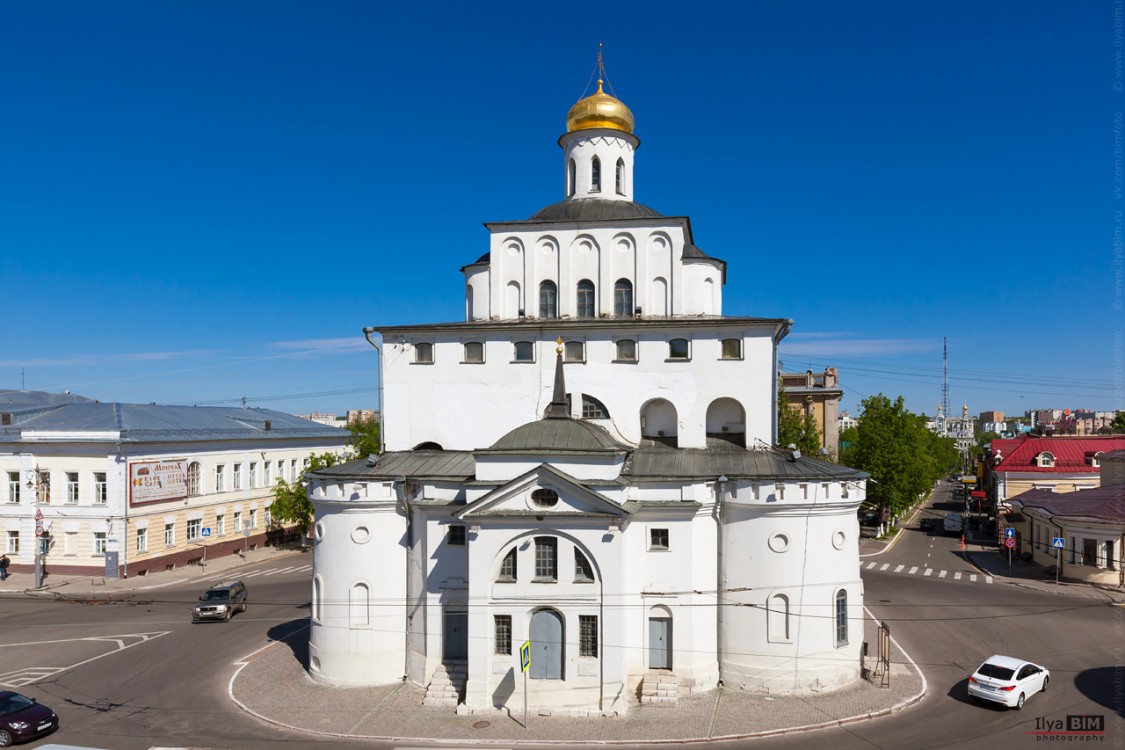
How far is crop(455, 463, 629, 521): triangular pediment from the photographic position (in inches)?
932

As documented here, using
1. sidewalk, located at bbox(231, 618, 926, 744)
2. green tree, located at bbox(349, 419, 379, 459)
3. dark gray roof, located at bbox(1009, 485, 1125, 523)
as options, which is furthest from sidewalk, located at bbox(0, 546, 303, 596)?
dark gray roof, located at bbox(1009, 485, 1125, 523)

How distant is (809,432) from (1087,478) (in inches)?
810

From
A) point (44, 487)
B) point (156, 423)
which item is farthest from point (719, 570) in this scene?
point (44, 487)

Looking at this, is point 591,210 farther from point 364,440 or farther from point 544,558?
point 364,440

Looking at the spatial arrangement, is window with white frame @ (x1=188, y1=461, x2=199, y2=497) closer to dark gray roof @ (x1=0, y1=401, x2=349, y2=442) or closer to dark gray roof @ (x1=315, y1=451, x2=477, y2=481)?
dark gray roof @ (x1=0, y1=401, x2=349, y2=442)

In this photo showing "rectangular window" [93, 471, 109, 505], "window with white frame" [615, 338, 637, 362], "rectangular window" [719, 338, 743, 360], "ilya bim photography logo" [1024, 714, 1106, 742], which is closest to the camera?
"ilya bim photography logo" [1024, 714, 1106, 742]

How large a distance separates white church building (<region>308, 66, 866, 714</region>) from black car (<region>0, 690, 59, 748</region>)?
783cm

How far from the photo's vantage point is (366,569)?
88.4 feet

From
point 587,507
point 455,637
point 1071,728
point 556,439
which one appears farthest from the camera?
point 455,637

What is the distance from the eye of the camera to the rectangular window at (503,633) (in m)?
24.3

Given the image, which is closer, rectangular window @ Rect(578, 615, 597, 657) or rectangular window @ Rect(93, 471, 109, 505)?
rectangular window @ Rect(578, 615, 597, 657)

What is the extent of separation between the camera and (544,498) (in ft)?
79.6

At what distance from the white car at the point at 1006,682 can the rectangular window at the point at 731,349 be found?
41.7ft

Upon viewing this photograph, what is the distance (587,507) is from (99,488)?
34.5 m
